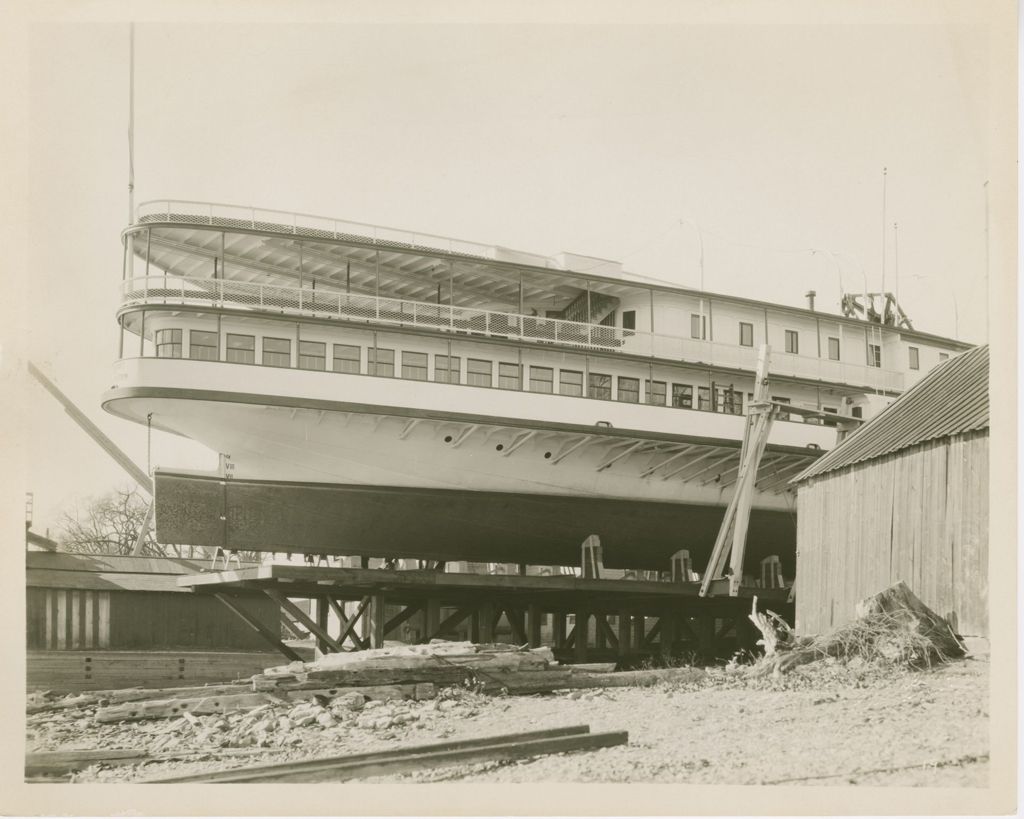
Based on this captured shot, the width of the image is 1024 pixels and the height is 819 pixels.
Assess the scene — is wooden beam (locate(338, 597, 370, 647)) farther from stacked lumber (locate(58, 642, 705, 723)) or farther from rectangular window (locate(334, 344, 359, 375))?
stacked lumber (locate(58, 642, 705, 723))

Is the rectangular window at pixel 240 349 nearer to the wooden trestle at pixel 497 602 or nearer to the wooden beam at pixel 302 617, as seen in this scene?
the wooden trestle at pixel 497 602

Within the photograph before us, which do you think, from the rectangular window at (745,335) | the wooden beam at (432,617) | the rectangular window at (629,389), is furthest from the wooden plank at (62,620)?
the rectangular window at (745,335)

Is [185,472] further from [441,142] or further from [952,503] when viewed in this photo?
[952,503]

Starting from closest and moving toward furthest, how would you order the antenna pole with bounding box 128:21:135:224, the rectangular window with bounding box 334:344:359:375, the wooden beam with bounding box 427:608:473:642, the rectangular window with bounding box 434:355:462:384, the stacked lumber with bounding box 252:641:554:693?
the stacked lumber with bounding box 252:641:554:693
the antenna pole with bounding box 128:21:135:224
the rectangular window with bounding box 334:344:359:375
the wooden beam with bounding box 427:608:473:642
the rectangular window with bounding box 434:355:462:384

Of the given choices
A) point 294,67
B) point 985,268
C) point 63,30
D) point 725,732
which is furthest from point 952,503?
point 63,30

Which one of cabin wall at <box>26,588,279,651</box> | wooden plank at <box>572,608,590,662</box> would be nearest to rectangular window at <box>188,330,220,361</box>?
cabin wall at <box>26,588,279,651</box>

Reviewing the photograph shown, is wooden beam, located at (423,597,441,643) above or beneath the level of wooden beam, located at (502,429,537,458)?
beneath
